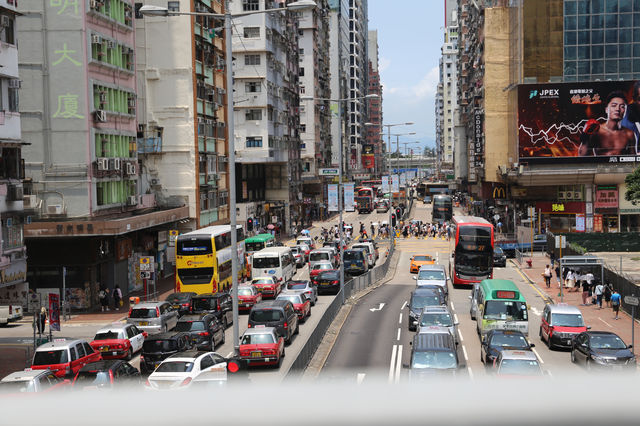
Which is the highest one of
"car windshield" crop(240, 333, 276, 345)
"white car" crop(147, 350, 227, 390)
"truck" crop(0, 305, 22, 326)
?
"white car" crop(147, 350, 227, 390)

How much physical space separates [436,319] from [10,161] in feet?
57.8

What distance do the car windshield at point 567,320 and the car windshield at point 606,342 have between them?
3.99 metres

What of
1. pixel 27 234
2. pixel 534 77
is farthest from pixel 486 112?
pixel 27 234

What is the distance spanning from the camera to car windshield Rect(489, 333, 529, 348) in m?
23.8

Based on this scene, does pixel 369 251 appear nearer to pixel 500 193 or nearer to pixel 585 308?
pixel 585 308

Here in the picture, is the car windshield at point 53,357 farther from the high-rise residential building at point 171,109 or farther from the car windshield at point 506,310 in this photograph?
the high-rise residential building at point 171,109

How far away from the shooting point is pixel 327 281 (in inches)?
1784

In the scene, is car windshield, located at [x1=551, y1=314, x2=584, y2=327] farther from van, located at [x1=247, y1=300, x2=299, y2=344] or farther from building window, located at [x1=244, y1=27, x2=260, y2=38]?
building window, located at [x1=244, y1=27, x2=260, y2=38]

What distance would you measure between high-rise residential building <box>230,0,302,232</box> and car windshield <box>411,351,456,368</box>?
2055 inches

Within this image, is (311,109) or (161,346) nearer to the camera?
(161,346)

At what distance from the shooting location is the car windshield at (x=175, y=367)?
20.2m

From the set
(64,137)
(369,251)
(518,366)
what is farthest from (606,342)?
(369,251)

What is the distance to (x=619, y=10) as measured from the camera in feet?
245

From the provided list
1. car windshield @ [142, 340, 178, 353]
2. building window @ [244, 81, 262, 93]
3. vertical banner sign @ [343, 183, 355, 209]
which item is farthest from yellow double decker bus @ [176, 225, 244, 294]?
building window @ [244, 81, 262, 93]
